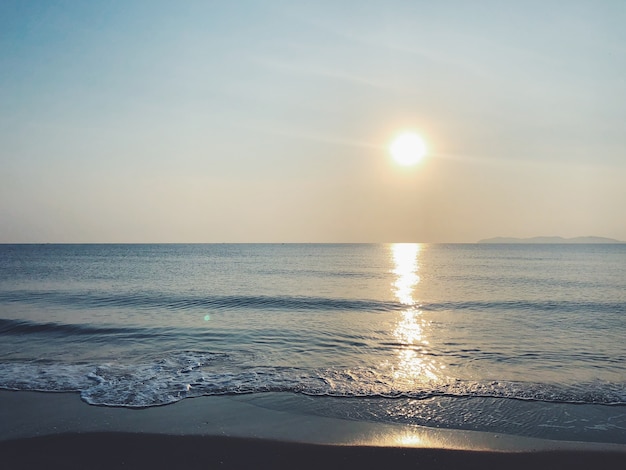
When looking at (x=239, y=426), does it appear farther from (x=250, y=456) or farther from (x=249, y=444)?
(x=250, y=456)

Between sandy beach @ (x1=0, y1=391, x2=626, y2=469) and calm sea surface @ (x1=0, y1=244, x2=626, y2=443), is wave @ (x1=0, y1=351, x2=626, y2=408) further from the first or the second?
sandy beach @ (x1=0, y1=391, x2=626, y2=469)

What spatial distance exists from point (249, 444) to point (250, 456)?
46 centimetres

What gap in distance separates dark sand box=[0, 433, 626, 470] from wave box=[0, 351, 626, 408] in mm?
2314

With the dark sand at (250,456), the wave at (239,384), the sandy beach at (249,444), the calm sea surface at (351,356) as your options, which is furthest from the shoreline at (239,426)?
the wave at (239,384)

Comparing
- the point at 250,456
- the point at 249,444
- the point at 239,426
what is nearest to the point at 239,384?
the point at 239,426

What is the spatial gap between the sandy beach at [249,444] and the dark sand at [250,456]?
2 cm

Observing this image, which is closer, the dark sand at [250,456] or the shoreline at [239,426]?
the dark sand at [250,456]

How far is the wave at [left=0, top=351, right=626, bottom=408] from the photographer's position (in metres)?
11.0

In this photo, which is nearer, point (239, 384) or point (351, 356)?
point (239, 384)

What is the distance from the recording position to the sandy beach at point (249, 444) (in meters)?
7.50

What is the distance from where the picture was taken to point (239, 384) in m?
11.9

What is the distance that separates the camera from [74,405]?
10367mm

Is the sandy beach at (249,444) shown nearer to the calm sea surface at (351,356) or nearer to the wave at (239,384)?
the calm sea surface at (351,356)

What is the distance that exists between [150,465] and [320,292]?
28836mm
